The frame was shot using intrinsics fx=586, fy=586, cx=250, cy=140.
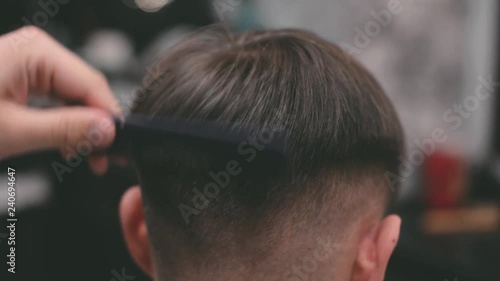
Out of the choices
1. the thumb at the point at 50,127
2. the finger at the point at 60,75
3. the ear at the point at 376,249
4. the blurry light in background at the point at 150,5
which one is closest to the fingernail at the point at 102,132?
the thumb at the point at 50,127

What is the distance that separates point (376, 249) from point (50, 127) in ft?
1.96

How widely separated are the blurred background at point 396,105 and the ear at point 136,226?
47.6 inches

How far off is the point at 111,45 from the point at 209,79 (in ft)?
7.27

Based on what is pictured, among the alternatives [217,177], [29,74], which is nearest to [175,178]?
[217,177]

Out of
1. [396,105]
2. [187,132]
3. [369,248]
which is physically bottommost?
[396,105]

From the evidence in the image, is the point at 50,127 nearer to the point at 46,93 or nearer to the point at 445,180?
the point at 46,93

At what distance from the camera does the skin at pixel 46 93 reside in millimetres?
911

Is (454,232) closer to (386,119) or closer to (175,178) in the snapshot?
(386,119)

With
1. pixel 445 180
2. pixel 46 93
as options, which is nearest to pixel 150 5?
pixel 445 180

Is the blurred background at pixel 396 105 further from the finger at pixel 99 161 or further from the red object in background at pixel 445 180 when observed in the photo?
the finger at pixel 99 161

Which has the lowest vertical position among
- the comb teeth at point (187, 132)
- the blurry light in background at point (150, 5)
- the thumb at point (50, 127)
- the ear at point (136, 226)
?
the ear at point (136, 226)

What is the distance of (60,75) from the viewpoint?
108 centimetres

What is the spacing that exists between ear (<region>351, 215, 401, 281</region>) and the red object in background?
157 centimetres

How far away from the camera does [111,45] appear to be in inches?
121
